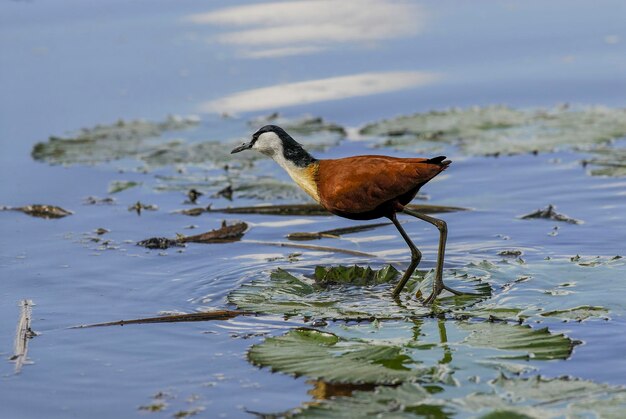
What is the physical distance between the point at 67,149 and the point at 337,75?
3.31 m

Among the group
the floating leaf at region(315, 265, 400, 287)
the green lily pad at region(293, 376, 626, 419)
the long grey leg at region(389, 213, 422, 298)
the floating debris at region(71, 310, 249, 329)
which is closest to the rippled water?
the floating debris at region(71, 310, 249, 329)

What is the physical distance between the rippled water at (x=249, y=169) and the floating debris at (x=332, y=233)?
0.13 m

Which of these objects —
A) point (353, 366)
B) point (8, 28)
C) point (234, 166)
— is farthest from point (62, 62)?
point (353, 366)

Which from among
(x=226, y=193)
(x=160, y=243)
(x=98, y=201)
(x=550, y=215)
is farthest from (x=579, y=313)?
(x=98, y=201)

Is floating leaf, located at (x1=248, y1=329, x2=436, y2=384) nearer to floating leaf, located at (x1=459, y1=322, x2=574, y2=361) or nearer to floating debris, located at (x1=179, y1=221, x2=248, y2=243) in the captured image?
floating leaf, located at (x1=459, y1=322, x2=574, y2=361)

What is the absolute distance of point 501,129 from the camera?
10562 millimetres

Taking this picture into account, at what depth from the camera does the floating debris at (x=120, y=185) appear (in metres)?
9.61

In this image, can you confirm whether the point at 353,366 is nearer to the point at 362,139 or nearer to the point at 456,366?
the point at 456,366

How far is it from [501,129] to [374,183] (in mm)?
4265

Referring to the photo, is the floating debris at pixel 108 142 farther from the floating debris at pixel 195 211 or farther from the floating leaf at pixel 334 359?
the floating leaf at pixel 334 359

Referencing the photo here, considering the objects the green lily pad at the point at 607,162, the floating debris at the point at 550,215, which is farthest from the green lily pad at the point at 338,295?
the green lily pad at the point at 607,162

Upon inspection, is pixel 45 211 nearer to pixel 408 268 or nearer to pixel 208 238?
pixel 208 238

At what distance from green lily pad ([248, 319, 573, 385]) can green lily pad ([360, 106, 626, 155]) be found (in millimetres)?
4298

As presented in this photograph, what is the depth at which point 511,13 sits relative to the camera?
1434cm
